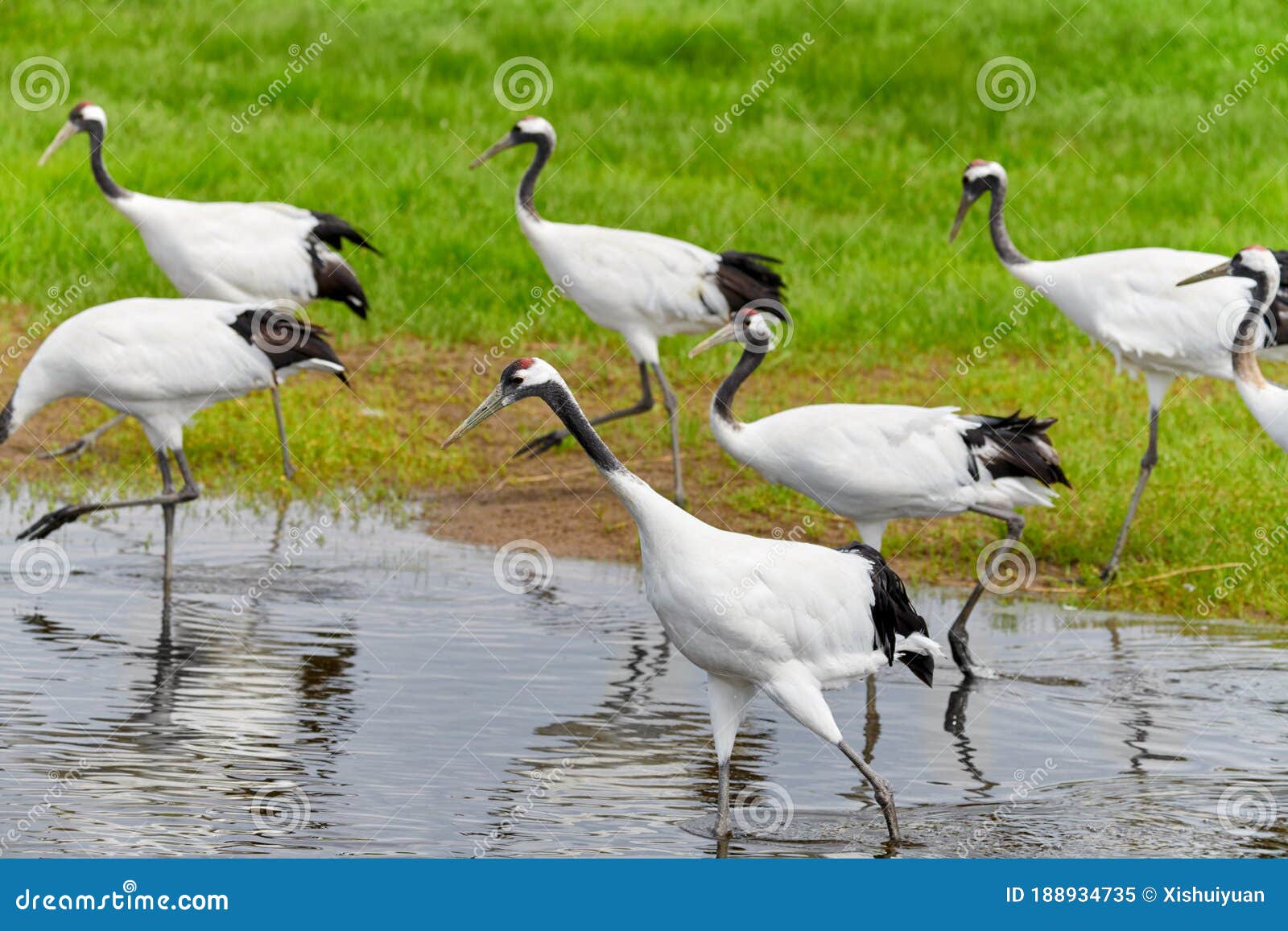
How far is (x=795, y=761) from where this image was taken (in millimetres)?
6871

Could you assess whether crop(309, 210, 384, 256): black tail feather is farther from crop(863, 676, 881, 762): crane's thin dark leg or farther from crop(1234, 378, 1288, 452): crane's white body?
crop(1234, 378, 1288, 452): crane's white body

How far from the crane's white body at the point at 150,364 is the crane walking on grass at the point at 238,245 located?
1.54 meters

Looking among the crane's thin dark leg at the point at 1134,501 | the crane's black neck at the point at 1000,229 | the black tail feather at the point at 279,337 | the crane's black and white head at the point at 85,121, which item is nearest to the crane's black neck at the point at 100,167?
the crane's black and white head at the point at 85,121

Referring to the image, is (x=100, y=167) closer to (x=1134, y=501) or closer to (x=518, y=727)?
(x=518, y=727)

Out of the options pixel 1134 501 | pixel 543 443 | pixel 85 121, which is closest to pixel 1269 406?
pixel 1134 501

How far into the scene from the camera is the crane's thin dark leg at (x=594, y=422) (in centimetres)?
1100

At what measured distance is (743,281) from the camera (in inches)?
443

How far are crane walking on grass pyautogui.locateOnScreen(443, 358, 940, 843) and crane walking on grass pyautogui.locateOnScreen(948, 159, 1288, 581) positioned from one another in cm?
378

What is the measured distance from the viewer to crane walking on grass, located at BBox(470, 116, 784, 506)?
440 inches

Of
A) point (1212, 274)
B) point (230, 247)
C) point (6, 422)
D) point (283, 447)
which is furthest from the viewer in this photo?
point (230, 247)

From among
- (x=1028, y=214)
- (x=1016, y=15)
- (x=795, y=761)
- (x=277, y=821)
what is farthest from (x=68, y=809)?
(x=1016, y=15)

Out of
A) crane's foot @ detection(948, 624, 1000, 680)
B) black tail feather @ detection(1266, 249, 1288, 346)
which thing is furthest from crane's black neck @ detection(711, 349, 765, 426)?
black tail feather @ detection(1266, 249, 1288, 346)

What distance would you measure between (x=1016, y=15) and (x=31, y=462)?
43.5ft

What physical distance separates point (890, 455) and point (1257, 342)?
2032mm
